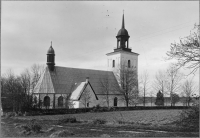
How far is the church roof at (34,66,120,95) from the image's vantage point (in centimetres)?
4212

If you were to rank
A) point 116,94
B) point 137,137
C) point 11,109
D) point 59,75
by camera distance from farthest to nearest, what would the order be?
point 116,94, point 59,75, point 11,109, point 137,137

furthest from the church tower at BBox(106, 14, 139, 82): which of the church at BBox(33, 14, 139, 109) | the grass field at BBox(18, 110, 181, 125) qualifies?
the grass field at BBox(18, 110, 181, 125)

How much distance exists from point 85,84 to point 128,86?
9500 mm

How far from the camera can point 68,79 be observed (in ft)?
147

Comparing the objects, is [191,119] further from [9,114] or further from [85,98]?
[85,98]

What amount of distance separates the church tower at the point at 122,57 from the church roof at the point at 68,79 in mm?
2123

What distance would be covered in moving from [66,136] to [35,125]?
9.96 feet

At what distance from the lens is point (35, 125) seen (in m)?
13.5

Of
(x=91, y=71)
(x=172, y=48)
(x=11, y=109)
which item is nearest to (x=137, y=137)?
(x=172, y=48)

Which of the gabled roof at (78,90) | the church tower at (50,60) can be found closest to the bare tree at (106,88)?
the gabled roof at (78,90)

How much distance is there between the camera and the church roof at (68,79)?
138 ft

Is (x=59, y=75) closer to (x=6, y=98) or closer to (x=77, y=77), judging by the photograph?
(x=77, y=77)

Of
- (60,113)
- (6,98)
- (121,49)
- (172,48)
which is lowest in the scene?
(60,113)

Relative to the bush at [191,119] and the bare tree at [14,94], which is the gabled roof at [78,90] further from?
the bush at [191,119]
